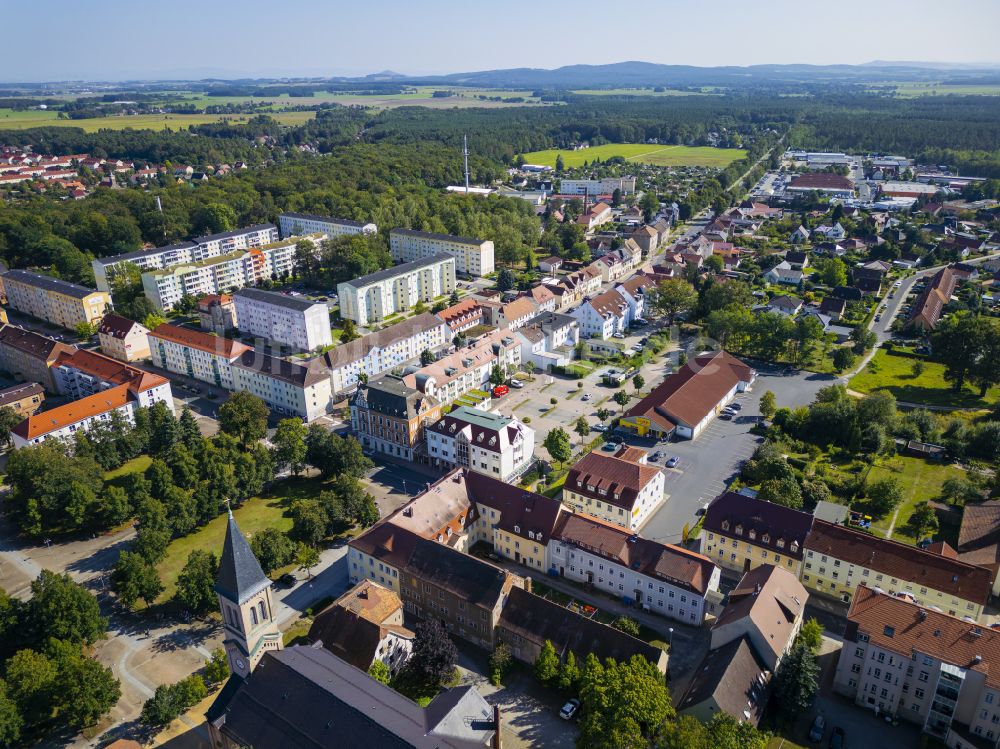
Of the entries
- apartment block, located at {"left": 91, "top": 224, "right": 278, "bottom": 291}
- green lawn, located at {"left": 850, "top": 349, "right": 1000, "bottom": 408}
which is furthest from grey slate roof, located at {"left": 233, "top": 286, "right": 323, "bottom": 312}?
green lawn, located at {"left": 850, "top": 349, "right": 1000, "bottom": 408}

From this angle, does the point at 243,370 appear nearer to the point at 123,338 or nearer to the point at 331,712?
the point at 123,338

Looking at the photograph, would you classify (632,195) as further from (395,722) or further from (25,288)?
(395,722)

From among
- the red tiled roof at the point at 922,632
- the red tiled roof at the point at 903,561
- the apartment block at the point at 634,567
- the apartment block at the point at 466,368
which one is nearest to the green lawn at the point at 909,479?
the red tiled roof at the point at 903,561

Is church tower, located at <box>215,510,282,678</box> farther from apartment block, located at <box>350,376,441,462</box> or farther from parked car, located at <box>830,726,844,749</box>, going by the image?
apartment block, located at <box>350,376,441,462</box>

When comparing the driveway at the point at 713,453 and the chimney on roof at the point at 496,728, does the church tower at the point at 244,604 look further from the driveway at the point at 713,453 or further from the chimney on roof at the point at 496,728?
the driveway at the point at 713,453

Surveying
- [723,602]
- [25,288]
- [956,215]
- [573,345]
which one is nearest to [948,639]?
[723,602]

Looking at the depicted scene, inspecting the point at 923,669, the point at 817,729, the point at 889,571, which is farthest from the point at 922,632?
the point at 889,571
